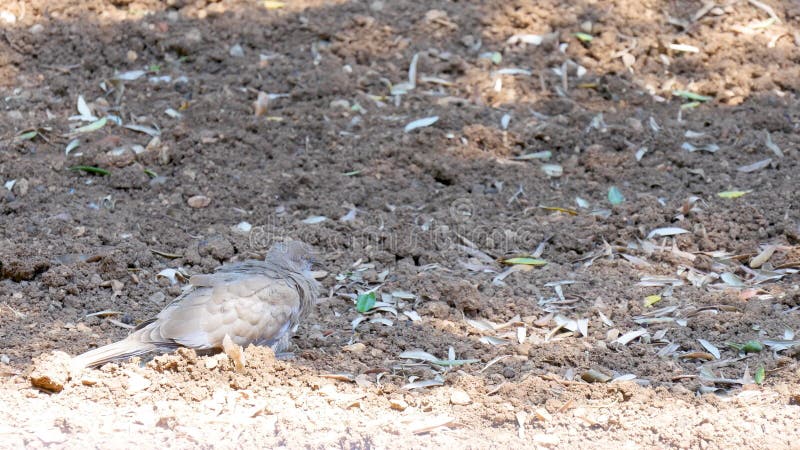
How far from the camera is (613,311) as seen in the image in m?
5.57

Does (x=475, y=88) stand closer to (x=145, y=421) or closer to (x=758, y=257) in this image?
(x=758, y=257)

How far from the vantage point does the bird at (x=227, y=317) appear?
4.69 m

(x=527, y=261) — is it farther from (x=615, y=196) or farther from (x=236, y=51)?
(x=236, y=51)

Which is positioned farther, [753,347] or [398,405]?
[753,347]

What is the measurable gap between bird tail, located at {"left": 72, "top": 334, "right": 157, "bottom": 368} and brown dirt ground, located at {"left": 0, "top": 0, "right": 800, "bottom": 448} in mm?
80

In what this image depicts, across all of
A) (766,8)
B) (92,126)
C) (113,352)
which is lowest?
(92,126)

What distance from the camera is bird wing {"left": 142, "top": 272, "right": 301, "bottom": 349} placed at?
4.74 meters

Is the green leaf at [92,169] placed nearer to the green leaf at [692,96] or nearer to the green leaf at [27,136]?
the green leaf at [27,136]

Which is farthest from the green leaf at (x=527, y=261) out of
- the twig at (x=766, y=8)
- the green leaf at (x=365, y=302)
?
the twig at (x=766, y=8)

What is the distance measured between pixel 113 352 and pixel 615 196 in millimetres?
3772

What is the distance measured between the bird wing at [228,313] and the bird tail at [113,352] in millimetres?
54

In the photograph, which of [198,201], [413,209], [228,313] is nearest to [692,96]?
[413,209]

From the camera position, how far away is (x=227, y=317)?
4820 millimetres

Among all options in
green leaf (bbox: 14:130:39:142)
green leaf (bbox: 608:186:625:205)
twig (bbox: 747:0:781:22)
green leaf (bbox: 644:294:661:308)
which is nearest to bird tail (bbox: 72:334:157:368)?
green leaf (bbox: 644:294:661:308)
